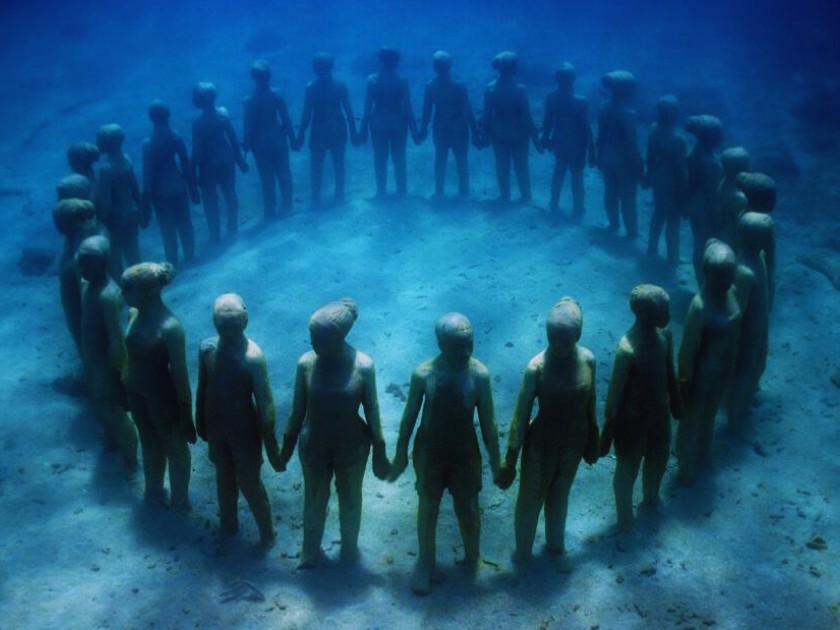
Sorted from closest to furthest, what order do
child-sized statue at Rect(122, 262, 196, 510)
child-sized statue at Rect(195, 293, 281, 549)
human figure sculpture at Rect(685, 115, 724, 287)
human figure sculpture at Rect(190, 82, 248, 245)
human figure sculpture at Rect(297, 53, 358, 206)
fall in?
child-sized statue at Rect(195, 293, 281, 549)
child-sized statue at Rect(122, 262, 196, 510)
human figure sculpture at Rect(685, 115, 724, 287)
human figure sculpture at Rect(190, 82, 248, 245)
human figure sculpture at Rect(297, 53, 358, 206)

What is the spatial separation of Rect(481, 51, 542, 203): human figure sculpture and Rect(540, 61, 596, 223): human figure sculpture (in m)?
0.35

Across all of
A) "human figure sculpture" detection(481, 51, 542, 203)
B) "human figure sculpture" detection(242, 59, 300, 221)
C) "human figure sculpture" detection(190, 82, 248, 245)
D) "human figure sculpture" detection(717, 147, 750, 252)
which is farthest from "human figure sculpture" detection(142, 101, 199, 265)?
"human figure sculpture" detection(717, 147, 750, 252)

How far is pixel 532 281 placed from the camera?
8.48 meters

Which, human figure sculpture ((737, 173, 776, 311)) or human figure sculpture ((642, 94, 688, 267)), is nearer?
human figure sculpture ((737, 173, 776, 311))

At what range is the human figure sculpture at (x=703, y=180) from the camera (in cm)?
781

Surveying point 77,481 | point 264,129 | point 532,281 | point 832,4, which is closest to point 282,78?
point 264,129

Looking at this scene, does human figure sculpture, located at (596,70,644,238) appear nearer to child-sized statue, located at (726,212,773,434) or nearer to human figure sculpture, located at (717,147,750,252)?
human figure sculpture, located at (717,147,750,252)

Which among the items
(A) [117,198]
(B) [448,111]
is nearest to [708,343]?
(B) [448,111]

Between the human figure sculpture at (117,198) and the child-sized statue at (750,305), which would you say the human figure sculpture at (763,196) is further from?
the human figure sculpture at (117,198)

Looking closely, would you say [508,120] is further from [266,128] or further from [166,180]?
[166,180]

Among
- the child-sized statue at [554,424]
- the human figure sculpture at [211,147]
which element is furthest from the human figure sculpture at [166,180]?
the child-sized statue at [554,424]

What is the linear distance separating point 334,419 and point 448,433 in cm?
78

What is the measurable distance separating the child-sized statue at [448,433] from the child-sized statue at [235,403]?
39.7 inches

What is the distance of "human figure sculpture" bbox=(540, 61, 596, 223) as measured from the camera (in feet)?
32.5
